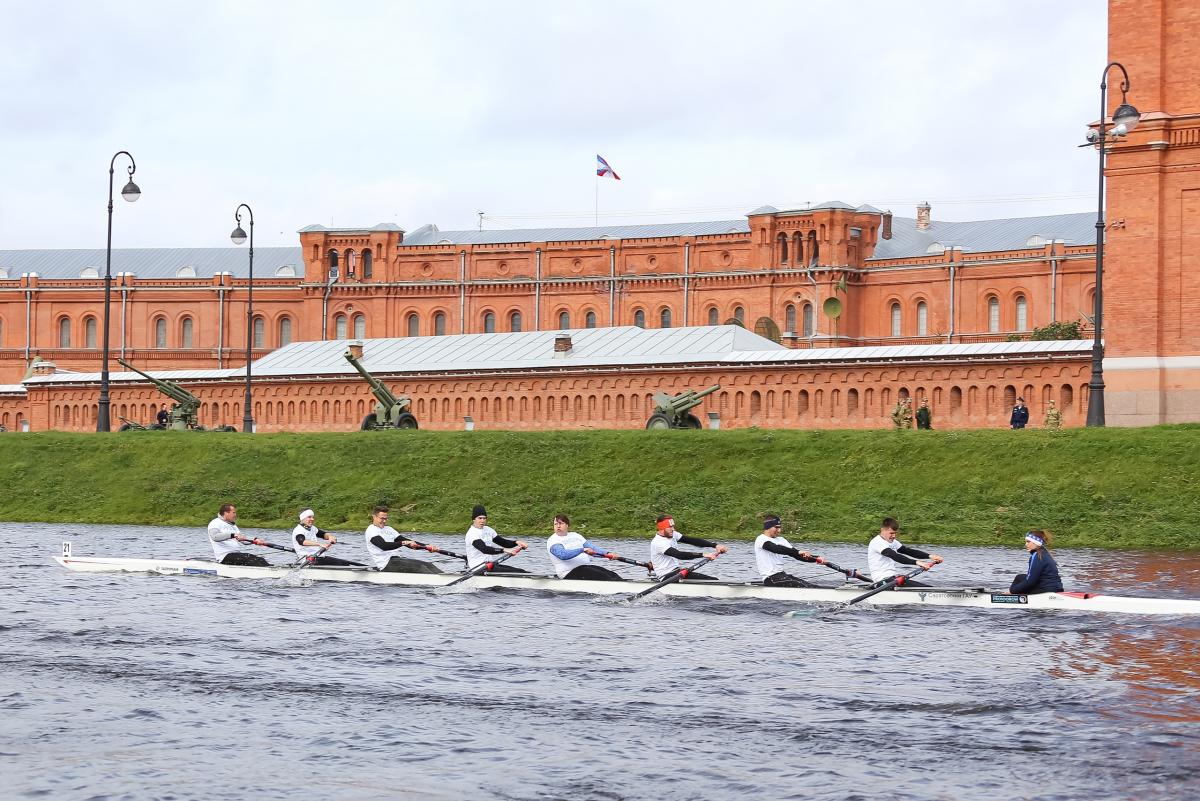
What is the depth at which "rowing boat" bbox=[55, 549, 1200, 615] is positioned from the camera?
23.5m

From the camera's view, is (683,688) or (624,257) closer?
(683,688)

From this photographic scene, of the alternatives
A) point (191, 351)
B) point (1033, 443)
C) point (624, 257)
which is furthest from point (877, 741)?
point (191, 351)

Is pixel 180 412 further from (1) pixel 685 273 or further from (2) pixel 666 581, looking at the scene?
(2) pixel 666 581

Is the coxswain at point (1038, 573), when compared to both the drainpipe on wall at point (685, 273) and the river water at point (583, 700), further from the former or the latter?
the drainpipe on wall at point (685, 273)

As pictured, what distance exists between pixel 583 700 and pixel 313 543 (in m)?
13.7

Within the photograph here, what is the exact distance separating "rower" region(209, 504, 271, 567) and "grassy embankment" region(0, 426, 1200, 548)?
11.7 metres

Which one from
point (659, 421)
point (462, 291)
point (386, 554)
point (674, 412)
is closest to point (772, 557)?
point (386, 554)

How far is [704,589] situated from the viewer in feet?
87.7

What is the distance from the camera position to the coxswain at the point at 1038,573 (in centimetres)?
2405

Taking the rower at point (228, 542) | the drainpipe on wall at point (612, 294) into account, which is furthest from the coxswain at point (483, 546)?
the drainpipe on wall at point (612, 294)

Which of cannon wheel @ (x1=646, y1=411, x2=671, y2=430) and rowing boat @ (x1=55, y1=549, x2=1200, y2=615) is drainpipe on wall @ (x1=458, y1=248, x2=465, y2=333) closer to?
cannon wheel @ (x1=646, y1=411, x2=671, y2=430)

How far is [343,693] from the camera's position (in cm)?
1820

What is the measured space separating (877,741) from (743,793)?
7.31 feet

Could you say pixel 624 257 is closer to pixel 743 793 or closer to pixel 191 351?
pixel 191 351
